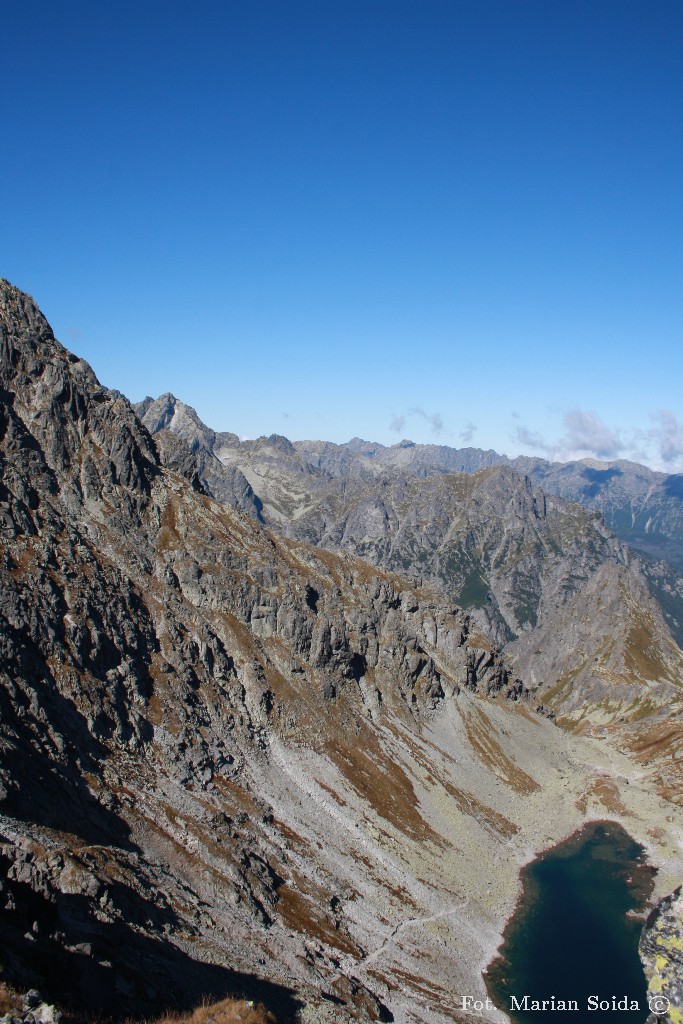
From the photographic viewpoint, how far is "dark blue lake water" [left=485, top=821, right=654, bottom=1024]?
8300 centimetres

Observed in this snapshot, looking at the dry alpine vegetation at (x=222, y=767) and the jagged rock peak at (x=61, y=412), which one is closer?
the dry alpine vegetation at (x=222, y=767)

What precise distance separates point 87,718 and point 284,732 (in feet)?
132

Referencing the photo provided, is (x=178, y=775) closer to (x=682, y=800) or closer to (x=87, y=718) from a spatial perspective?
(x=87, y=718)

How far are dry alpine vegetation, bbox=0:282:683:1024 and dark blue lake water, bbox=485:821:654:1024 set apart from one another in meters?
4.06

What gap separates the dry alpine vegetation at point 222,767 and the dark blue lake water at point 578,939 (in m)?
4.06

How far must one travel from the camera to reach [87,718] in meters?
91.9

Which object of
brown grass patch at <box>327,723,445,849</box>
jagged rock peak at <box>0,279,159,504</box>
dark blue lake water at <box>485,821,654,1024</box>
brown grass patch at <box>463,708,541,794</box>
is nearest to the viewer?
dark blue lake water at <box>485,821,654,1024</box>

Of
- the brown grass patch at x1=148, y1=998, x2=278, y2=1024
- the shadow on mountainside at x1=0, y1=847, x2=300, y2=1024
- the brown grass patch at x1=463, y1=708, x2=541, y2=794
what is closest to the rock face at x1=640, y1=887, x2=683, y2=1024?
the brown grass patch at x1=148, y1=998, x2=278, y2=1024

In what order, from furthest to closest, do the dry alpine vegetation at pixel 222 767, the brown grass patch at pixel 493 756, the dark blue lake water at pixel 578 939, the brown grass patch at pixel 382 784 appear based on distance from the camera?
the brown grass patch at pixel 493 756, the brown grass patch at pixel 382 784, the dark blue lake water at pixel 578 939, the dry alpine vegetation at pixel 222 767

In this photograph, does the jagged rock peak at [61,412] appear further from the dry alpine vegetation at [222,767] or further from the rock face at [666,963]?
the rock face at [666,963]

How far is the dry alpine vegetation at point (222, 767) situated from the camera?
55031mm

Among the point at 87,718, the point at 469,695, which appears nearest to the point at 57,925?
the point at 87,718

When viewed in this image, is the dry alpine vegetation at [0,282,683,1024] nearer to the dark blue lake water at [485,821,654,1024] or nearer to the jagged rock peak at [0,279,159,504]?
the jagged rock peak at [0,279,159,504]

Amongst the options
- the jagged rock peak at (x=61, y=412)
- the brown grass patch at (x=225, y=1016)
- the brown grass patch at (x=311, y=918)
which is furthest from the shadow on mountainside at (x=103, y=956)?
the jagged rock peak at (x=61, y=412)
